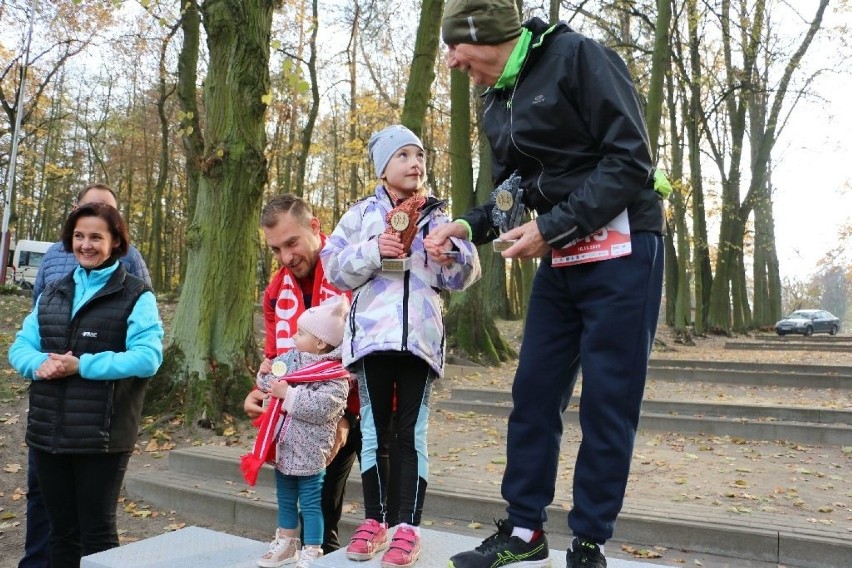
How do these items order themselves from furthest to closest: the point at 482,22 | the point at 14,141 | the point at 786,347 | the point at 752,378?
1. the point at 14,141
2. the point at 786,347
3. the point at 752,378
4. the point at 482,22

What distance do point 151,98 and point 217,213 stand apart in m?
21.6

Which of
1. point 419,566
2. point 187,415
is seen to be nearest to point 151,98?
point 187,415

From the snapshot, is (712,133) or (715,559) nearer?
(715,559)

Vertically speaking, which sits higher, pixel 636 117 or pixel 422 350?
pixel 636 117

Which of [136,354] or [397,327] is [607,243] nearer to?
[397,327]

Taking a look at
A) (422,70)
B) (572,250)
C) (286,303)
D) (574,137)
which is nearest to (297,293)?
(286,303)

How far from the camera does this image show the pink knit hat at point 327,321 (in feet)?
11.2

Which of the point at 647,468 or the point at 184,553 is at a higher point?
the point at 184,553

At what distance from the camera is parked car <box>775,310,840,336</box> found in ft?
116

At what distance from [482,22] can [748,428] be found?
694 centimetres

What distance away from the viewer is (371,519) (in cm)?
297

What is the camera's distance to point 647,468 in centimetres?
662

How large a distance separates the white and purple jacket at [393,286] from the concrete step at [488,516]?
1786 millimetres

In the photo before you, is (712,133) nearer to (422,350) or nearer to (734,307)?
(734,307)
